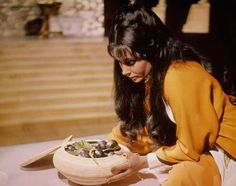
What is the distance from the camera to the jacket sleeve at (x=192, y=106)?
117 centimetres

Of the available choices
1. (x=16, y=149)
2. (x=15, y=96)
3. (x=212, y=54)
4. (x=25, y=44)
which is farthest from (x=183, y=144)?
(x=25, y=44)

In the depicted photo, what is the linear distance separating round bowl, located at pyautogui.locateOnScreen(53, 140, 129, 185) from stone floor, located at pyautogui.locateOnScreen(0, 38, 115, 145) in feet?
5.14

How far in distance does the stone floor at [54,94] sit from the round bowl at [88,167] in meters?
1.57

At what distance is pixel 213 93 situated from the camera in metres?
1.22

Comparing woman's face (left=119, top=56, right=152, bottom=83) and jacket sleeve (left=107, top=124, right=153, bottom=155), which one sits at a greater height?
woman's face (left=119, top=56, right=152, bottom=83)

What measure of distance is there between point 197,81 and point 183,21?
60 centimetres

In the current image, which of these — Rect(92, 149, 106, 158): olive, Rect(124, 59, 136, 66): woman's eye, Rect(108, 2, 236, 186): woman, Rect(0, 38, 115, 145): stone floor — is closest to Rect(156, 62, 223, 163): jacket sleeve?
Rect(108, 2, 236, 186): woman

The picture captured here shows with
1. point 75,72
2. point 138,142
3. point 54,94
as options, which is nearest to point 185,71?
point 138,142

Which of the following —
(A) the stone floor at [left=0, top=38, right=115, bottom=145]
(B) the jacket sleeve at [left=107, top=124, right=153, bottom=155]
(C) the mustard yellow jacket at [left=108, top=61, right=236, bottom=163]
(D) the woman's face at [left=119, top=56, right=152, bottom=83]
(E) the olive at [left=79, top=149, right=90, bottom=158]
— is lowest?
(A) the stone floor at [left=0, top=38, right=115, bottom=145]

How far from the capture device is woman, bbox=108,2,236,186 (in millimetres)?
1180

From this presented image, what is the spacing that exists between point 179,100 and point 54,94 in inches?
92.3

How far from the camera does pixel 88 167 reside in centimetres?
119

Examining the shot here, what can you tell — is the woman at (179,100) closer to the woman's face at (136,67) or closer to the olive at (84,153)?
the woman's face at (136,67)

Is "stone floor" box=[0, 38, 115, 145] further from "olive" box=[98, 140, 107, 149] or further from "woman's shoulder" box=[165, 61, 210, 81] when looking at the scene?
"woman's shoulder" box=[165, 61, 210, 81]
